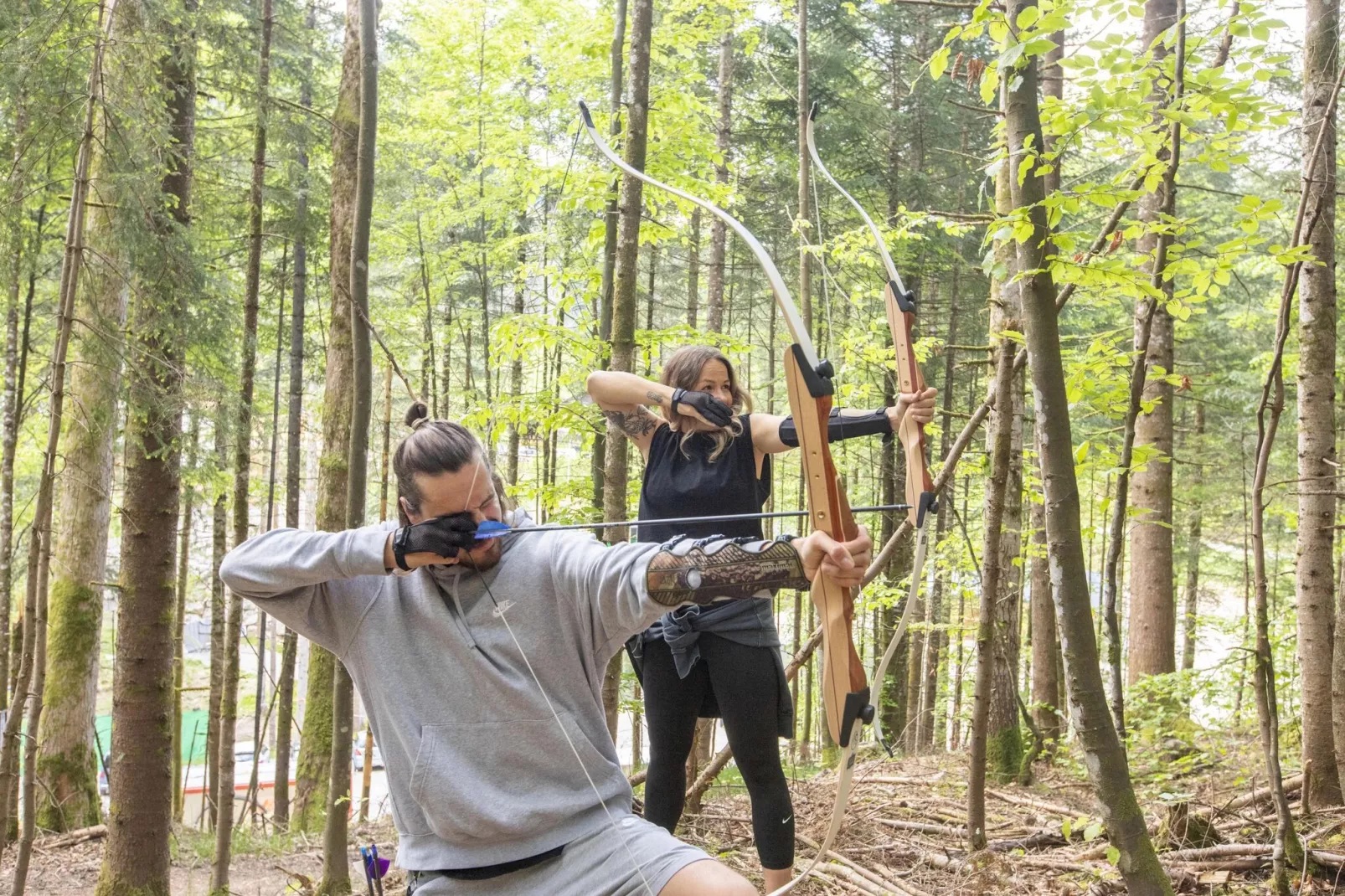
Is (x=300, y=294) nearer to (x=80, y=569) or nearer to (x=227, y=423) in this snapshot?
(x=80, y=569)

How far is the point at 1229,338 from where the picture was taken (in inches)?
441

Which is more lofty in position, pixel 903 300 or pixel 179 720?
pixel 903 300

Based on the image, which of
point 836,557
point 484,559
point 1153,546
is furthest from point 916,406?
point 1153,546

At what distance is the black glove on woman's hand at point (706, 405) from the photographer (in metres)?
2.37

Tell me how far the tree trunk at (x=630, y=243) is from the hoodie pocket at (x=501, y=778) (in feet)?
6.73

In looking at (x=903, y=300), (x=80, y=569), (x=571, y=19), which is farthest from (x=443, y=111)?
(x=903, y=300)

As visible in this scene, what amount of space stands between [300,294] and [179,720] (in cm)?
476

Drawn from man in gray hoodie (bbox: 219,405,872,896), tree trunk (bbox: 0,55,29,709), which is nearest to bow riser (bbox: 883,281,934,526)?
man in gray hoodie (bbox: 219,405,872,896)

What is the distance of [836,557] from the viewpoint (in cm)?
149

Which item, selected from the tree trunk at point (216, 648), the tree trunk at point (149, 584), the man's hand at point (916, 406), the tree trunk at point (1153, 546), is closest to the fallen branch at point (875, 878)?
the man's hand at point (916, 406)

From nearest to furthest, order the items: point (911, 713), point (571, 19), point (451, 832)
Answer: point (451, 832), point (571, 19), point (911, 713)

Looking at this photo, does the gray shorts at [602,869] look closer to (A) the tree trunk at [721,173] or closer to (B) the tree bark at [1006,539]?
(B) the tree bark at [1006,539]

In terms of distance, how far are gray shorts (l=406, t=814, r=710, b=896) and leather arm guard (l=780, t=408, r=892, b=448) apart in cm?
103

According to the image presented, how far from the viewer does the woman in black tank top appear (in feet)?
7.64
